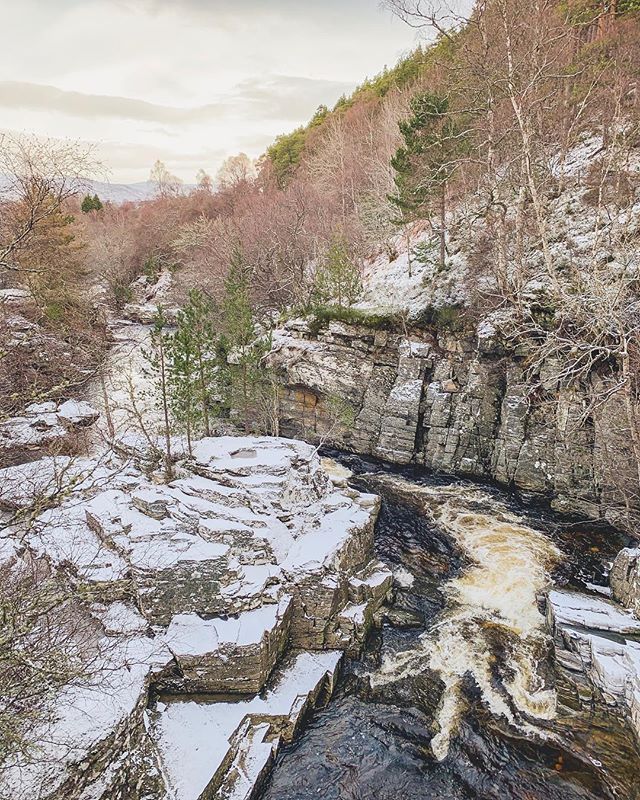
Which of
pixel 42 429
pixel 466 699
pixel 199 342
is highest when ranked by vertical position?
pixel 199 342

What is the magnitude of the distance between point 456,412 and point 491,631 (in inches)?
450

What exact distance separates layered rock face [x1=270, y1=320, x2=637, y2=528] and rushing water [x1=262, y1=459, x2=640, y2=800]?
2900mm

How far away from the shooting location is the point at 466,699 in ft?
37.6

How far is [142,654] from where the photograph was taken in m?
11.5

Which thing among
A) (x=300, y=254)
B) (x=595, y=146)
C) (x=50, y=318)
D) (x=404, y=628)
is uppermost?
(x=595, y=146)

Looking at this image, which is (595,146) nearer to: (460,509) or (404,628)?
(460,509)

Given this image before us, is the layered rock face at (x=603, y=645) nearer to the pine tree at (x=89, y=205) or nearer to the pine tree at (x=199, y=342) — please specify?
the pine tree at (x=199, y=342)

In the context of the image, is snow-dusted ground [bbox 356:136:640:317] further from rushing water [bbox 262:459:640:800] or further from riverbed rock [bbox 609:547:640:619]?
rushing water [bbox 262:459:640:800]

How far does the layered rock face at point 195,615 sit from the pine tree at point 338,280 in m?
14.3

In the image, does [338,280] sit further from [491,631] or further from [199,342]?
[491,631]

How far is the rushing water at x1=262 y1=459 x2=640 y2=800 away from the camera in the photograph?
973 cm

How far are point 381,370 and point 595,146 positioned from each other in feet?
56.5

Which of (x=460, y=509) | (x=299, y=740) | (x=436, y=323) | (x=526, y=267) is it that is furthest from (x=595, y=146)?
(x=299, y=740)

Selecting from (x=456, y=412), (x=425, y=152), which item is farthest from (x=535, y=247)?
(x=456, y=412)
